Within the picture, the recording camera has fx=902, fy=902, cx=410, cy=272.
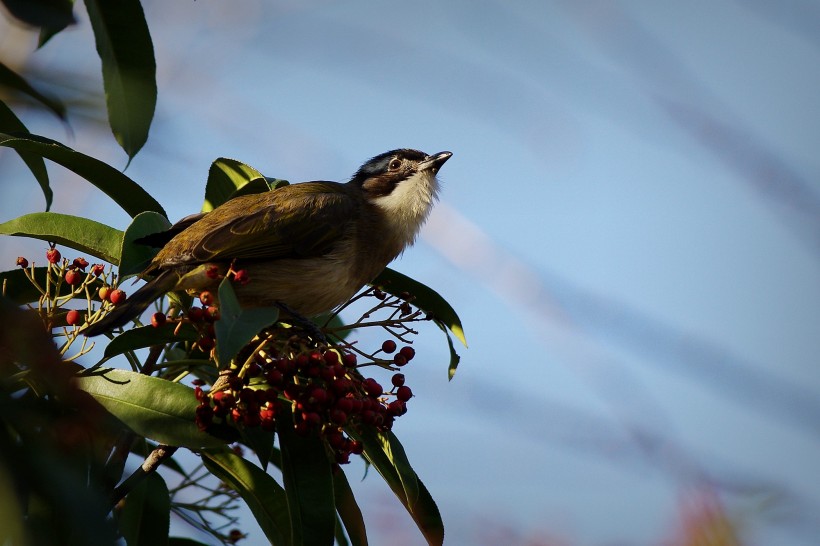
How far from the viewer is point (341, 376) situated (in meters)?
2.50

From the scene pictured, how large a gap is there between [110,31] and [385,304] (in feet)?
4.43

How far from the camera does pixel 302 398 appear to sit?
2.46m

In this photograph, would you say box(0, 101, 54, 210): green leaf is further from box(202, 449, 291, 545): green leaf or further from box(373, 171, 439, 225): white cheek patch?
box(373, 171, 439, 225): white cheek patch

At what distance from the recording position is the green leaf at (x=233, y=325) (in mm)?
1943

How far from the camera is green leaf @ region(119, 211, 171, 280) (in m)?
2.66

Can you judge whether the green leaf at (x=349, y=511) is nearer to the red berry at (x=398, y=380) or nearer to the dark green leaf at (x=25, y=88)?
the red berry at (x=398, y=380)

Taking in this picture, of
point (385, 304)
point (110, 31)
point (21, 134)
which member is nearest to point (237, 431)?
point (385, 304)

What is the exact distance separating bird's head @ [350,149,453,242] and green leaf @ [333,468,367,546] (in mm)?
1412

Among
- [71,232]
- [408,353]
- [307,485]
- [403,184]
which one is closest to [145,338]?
[71,232]

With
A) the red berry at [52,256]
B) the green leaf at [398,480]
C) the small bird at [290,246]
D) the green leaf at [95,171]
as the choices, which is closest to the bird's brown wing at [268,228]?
the small bird at [290,246]

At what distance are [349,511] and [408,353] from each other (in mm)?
541

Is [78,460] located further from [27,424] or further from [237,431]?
[237,431]

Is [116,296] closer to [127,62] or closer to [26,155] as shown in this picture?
[26,155]

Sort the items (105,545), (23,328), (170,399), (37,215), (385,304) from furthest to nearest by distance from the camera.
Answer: (385,304)
(37,215)
(170,399)
(23,328)
(105,545)
